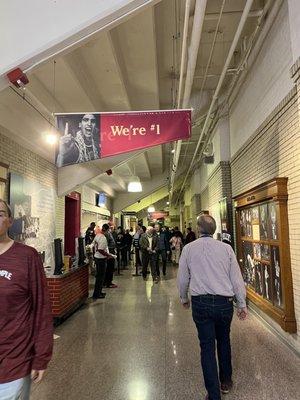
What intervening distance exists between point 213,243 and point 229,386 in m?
1.33

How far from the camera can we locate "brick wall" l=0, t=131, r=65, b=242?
16.6ft

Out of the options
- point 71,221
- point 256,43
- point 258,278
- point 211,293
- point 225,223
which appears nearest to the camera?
point 211,293

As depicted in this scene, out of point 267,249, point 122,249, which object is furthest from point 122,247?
point 267,249

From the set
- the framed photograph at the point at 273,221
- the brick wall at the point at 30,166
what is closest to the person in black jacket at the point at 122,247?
the brick wall at the point at 30,166

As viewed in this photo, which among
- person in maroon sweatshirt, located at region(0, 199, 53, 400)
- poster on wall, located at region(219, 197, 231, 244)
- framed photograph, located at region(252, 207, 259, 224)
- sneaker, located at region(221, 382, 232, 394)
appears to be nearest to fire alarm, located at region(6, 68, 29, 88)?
person in maroon sweatshirt, located at region(0, 199, 53, 400)

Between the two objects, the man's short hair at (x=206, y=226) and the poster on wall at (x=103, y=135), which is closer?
the man's short hair at (x=206, y=226)

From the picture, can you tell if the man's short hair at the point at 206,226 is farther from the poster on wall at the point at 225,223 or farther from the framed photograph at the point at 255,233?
the poster on wall at the point at 225,223

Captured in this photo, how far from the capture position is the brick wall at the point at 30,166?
504 centimetres

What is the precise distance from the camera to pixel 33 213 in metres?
5.98

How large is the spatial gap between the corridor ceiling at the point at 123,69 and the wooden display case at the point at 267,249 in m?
2.51

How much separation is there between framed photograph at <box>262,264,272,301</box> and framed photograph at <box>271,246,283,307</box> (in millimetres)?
212

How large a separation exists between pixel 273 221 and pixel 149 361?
8.14 ft

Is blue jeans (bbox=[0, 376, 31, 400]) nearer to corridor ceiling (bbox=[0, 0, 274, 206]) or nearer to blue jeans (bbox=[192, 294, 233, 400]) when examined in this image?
blue jeans (bbox=[192, 294, 233, 400])

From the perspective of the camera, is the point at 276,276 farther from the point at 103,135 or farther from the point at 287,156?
the point at 103,135
